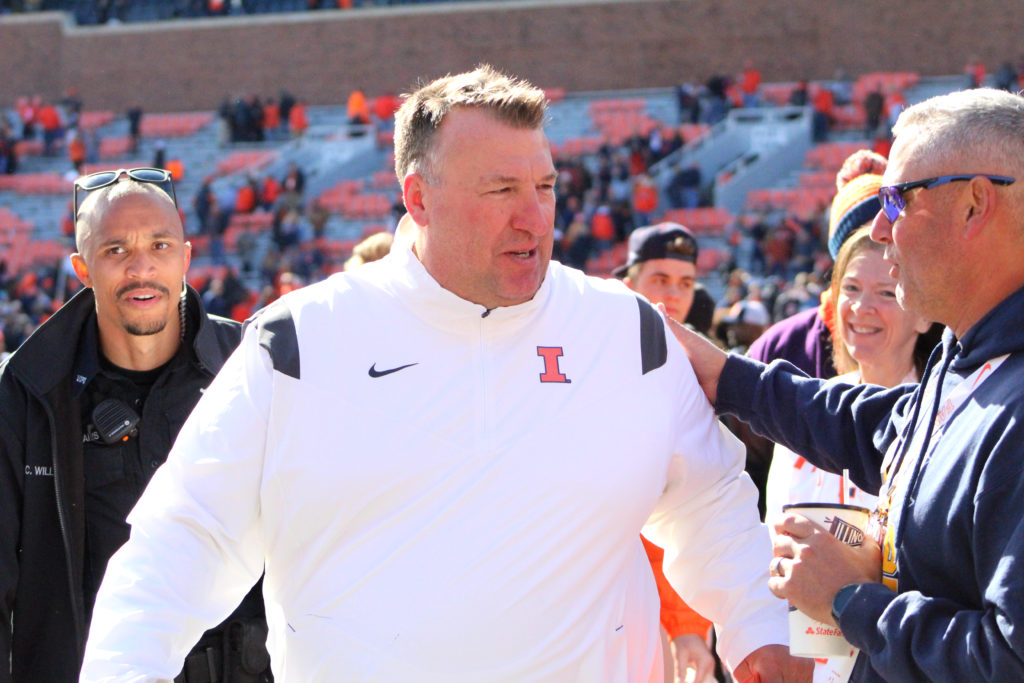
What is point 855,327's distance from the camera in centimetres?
381

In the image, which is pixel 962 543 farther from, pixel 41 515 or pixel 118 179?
pixel 118 179

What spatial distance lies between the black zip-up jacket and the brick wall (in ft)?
96.8

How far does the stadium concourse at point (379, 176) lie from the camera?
22734 millimetres

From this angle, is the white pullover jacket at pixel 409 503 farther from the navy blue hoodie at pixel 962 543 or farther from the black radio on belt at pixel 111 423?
the black radio on belt at pixel 111 423

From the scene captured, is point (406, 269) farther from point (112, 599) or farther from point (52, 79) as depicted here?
point (52, 79)

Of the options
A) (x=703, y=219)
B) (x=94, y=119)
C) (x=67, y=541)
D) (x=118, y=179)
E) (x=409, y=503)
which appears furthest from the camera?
(x=94, y=119)

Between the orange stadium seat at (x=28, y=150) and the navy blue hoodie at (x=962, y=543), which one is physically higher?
the navy blue hoodie at (x=962, y=543)

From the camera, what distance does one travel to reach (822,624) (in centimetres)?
237

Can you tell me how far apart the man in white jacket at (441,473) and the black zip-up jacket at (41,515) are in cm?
85

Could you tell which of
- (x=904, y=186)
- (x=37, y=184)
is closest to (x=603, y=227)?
(x=37, y=184)

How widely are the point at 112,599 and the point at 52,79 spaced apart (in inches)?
1506

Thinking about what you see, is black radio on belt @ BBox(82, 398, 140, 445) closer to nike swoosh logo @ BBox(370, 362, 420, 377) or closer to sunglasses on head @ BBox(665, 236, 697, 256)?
nike swoosh logo @ BBox(370, 362, 420, 377)

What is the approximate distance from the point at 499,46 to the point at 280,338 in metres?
32.2

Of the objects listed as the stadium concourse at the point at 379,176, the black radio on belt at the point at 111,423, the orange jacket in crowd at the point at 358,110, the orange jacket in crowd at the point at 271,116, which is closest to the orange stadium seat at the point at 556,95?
the stadium concourse at the point at 379,176
